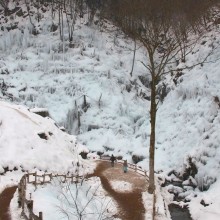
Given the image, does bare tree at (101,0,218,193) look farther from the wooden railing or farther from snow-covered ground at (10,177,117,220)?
snow-covered ground at (10,177,117,220)

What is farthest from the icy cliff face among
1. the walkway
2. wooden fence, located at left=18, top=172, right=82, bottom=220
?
wooden fence, located at left=18, top=172, right=82, bottom=220

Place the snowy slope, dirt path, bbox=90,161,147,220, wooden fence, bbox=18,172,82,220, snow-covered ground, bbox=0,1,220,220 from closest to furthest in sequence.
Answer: wooden fence, bbox=18,172,82,220, dirt path, bbox=90,161,147,220, the snowy slope, snow-covered ground, bbox=0,1,220,220

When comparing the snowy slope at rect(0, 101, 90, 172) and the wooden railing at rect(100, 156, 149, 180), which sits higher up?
the snowy slope at rect(0, 101, 90, 172)

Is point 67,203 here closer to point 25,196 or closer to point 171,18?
point 25,196

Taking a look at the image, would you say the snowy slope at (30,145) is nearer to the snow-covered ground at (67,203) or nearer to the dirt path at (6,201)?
the dirt path at (6,201)

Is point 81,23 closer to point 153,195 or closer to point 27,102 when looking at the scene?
point 27,102

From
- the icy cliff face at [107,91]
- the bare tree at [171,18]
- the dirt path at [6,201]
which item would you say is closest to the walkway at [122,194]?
the dirt path at [6,201]
